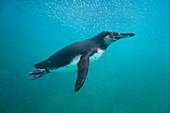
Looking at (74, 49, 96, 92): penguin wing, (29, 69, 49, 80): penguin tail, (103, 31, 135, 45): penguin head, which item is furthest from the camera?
(103, 31, 135, 45): penguin head

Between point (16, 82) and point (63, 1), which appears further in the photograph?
point (63, 1)

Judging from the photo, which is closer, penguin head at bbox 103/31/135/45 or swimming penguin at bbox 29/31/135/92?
swimming penguin at bbox 29/31/135/92

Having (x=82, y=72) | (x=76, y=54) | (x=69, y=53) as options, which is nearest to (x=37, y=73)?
(x=69, y=53)

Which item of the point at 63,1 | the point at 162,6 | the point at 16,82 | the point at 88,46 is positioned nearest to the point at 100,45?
the point at 88,46

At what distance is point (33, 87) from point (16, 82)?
7.35 ft

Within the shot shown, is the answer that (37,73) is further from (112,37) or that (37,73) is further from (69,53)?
(112,37)

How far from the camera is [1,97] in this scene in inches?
436

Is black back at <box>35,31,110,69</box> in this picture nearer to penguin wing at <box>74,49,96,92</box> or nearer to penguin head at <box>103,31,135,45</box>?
penguin head at <box>103,31,135,45</box>

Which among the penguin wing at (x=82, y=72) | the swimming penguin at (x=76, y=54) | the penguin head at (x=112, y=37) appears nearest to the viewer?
the penguin wing at (x=82, y=72)

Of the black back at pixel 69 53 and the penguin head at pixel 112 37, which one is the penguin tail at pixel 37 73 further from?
the penguin head at pixel 112 37

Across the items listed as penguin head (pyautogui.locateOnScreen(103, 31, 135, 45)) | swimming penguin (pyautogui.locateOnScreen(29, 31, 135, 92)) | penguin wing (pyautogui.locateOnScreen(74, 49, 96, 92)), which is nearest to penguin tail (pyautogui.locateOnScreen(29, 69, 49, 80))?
swimming penguin (pyautogui.locateOnScreen(29, 31, 135, 92))

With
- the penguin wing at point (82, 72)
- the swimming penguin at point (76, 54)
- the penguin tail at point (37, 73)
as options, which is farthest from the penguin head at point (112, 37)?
the penguin tail at point (37, 73)

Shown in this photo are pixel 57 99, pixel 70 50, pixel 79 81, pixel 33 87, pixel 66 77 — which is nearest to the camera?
pixel 79 81

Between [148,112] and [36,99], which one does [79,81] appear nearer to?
[36,99]
